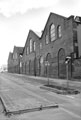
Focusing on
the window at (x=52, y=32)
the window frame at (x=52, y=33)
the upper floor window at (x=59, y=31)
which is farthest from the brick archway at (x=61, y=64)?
the window at (x=52, y=32)

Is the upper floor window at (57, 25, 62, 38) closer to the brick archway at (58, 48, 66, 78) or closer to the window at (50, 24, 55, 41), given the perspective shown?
the window at (50, 24, 55, 41)

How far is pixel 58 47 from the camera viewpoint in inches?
1054

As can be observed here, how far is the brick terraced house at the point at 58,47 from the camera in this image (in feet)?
73.2

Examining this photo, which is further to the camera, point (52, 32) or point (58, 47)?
point (52, 32)

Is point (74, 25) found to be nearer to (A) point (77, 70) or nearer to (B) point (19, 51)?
(A) point (77, 70)

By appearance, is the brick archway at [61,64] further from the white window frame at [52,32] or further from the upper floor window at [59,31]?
the white window frame at [52,32]

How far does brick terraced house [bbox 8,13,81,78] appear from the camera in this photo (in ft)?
73.2

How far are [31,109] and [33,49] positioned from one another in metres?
35.1

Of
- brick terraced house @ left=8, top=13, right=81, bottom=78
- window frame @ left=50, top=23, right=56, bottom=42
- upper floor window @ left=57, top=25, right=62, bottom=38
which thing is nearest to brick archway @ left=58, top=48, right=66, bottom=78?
brick terraced house @ left=8, top=13, right=81, bottom=78

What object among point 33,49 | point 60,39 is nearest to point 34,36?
point 33,49

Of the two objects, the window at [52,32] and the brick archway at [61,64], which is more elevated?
the window at [52,32]

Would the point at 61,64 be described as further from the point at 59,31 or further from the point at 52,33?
the point at 52,33

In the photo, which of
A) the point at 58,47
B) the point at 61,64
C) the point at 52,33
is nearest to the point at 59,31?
the point at 52,33

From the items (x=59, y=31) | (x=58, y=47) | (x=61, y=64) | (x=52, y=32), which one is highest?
(x=52, y=32)
